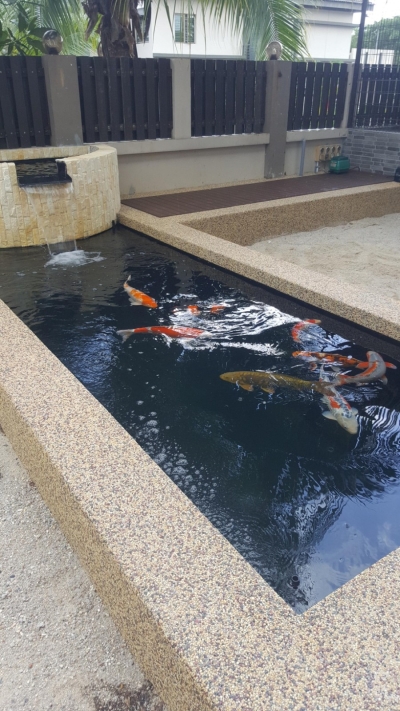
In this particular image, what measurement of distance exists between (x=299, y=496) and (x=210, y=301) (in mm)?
2902

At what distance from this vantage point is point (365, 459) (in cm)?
338

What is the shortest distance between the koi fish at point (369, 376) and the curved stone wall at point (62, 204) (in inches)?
185

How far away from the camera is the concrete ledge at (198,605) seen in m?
1.72

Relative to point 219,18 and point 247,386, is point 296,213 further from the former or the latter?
point 247,386

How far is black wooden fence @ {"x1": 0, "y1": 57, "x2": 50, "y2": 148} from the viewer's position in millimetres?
8344

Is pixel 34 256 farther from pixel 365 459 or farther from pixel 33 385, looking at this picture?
pixel 365 459

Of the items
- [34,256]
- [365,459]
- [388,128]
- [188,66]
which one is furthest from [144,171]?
[365,459]

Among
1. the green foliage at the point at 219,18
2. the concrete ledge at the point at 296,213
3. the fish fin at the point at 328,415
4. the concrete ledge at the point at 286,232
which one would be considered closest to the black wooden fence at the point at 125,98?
the green foliage at the point at 219,18

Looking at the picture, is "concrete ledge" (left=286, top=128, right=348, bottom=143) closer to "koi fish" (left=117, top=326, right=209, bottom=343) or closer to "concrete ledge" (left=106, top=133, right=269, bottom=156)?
"concrete ledge" (left=106, top=133, right=269, bottom=156)

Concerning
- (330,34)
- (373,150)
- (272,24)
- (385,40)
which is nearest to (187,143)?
(272,24)

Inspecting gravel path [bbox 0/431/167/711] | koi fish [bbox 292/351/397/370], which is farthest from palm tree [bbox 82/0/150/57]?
gravel path [bbox 0/431/167/711]

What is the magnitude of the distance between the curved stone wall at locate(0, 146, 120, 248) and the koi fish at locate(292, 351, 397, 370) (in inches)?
167

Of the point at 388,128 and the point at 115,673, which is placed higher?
the point at 388,128

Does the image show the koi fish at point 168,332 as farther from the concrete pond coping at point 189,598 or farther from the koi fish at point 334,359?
the concrete pond coping at point 189,598
